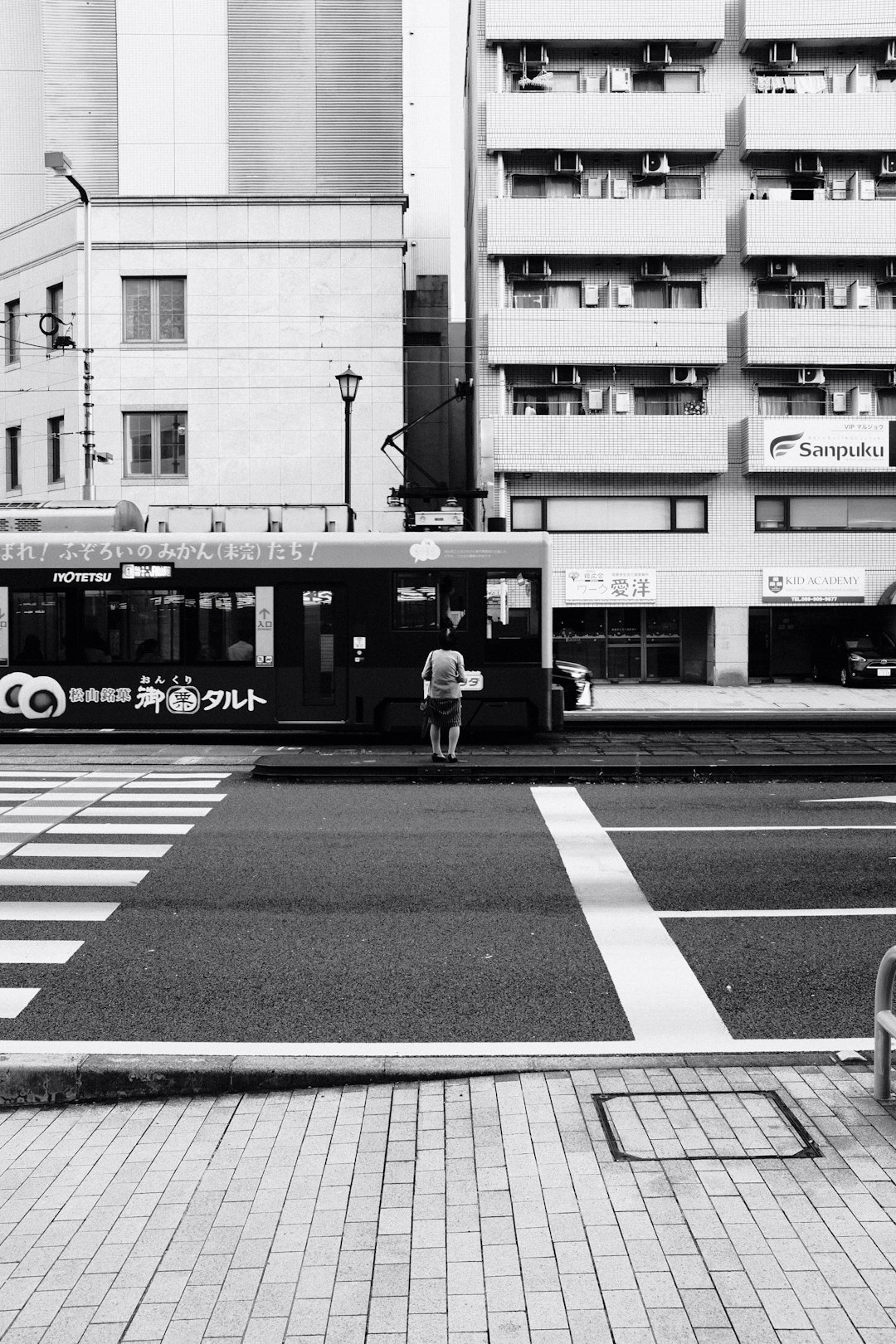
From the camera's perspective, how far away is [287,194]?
103 feet

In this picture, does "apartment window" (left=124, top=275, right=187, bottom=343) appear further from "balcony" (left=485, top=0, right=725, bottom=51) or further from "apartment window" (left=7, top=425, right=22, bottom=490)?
"balcony" (left=485, top=0, right=725, bottom=51)

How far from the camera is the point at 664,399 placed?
104 feet

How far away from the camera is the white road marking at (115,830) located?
10688mm

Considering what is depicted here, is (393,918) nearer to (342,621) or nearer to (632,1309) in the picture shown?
(632,1309)

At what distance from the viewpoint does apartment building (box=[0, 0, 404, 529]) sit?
31.6 meters

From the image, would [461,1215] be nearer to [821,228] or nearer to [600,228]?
[600,228]

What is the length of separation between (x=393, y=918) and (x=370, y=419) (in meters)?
25.7

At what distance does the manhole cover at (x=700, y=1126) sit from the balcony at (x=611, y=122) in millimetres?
30351

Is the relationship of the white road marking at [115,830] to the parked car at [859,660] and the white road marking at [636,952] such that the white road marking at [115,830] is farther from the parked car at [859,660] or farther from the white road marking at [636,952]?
the parked car at [859,660]

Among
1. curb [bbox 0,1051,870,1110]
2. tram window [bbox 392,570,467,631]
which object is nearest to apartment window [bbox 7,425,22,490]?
tram window [bbox 392,570,467,631]

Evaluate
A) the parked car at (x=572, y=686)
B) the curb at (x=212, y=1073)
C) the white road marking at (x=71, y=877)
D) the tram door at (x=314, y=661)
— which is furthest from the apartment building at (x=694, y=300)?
the curb at (x=212, y=1073)

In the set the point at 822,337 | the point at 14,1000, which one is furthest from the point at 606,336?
the point at 14,1000

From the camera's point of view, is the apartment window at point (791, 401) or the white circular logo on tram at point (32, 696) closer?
the white circular logo on tram at point (32, 696)

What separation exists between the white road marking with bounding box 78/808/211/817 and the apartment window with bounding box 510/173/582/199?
24964mm
